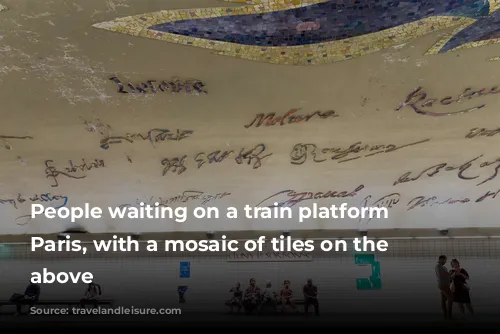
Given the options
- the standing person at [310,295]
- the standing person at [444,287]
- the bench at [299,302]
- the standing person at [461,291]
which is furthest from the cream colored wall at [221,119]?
the bench at [299,302]

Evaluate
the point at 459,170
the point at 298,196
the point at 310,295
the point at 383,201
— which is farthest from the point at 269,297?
the point at 459,170

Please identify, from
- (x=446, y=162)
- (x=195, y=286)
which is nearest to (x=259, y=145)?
(x=446, y=162)

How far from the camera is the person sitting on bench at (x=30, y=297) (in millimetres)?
5059

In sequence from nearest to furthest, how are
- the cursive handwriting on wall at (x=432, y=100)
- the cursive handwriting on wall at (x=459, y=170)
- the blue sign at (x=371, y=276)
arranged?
the cursive handwriting on wall at (x=432, y=100) < the cursive handwriting on wall at (x=459, y=170) < the blue sign at (x=371, y=276)

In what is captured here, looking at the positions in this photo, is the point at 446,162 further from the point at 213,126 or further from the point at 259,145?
the point at 213,126

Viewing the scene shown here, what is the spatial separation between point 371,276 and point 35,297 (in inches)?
164

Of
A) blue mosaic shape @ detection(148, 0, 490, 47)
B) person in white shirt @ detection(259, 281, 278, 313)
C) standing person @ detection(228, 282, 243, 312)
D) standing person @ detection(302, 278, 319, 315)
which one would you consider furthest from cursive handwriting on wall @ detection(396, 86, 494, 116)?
standing person @ detection(228, 282, 243, 312)

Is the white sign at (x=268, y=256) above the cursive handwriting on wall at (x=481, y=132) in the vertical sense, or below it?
below

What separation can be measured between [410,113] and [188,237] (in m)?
2.72

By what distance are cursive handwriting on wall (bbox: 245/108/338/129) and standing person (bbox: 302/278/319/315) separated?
214 centimetres

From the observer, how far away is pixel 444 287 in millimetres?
4527

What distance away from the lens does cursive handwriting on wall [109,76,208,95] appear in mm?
3586

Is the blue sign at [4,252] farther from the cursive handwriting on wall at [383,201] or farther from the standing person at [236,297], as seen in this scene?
the cursive handwriting on wall at [383,201]

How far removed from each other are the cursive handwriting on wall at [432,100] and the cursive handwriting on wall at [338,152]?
0.42 m
